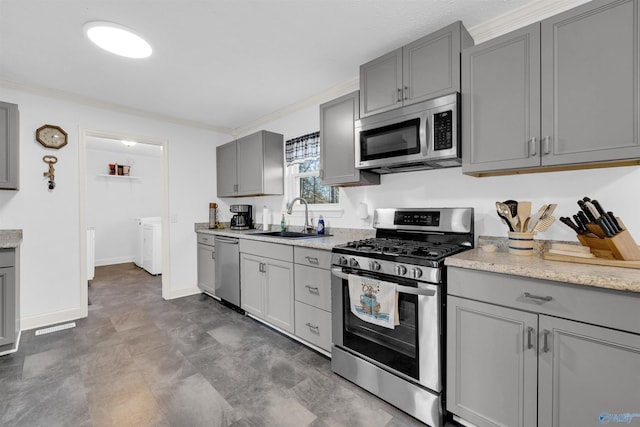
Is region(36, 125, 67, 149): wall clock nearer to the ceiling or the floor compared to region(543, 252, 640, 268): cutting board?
nearer to the ceiling

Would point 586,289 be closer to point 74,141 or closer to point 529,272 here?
point 529,272

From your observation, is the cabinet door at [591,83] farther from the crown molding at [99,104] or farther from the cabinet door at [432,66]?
the crown molding at [99,104]

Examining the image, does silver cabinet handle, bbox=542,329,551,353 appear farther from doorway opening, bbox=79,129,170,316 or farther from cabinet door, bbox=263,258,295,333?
doorway opening, bbox=79,129,170,316

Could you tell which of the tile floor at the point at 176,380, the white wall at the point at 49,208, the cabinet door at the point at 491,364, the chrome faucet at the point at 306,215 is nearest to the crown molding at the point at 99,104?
the white wall at the point at 49,208

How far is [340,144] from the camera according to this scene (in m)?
2.49

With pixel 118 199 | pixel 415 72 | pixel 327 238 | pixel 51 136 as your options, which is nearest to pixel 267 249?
pixel 327 238

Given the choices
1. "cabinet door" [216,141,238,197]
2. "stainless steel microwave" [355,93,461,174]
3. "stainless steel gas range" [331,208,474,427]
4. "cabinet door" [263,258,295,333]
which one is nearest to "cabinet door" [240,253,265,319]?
"cabinet door" [263,258,295,333]

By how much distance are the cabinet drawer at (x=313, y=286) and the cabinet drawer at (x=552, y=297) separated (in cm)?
93

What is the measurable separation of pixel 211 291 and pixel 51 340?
1.53 m

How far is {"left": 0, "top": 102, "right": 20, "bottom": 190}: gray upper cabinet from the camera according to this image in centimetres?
244

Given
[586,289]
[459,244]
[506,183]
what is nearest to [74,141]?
[459,244]

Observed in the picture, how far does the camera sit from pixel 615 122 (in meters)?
1.32

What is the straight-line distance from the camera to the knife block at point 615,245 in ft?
4.33

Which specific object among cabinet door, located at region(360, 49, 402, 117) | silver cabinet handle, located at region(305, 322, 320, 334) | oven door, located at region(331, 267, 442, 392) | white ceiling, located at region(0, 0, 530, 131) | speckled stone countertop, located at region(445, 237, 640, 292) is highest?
white ceiling, located at region(0, 0, 530, 131)
